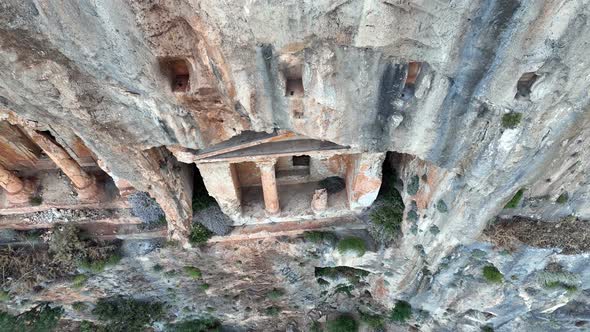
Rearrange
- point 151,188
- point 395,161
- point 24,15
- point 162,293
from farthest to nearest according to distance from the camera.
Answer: point 162,293 < point 395,161 < point 151,188 < point 24,15

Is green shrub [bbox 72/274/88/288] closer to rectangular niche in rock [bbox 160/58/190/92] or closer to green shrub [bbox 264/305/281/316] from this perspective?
green shrub [bbox 264/305/281/316]

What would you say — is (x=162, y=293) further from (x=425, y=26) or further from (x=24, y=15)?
(x=425, y=26)

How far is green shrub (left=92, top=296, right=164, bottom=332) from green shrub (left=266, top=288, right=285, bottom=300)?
3679mm

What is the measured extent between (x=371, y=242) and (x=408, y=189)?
193 cm

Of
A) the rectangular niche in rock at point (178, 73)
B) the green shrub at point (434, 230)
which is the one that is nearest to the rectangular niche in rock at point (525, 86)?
the green shrub at point (434, 230)

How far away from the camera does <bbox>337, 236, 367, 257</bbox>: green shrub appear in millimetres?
10271

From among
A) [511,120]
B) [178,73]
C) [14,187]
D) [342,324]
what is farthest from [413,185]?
[14,187]

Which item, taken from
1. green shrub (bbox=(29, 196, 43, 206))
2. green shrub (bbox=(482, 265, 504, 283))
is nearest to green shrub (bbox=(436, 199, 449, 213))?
green shrub (bbox=(482, 265, 504, 283))

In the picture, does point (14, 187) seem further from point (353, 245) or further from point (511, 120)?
point (511, 120)

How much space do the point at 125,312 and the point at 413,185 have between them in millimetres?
10080

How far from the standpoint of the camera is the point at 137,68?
5410 millimetres

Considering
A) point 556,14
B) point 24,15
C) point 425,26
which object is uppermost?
point 24,15

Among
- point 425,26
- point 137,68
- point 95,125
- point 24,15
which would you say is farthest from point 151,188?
point 425,26

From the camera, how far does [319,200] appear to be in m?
9.67
